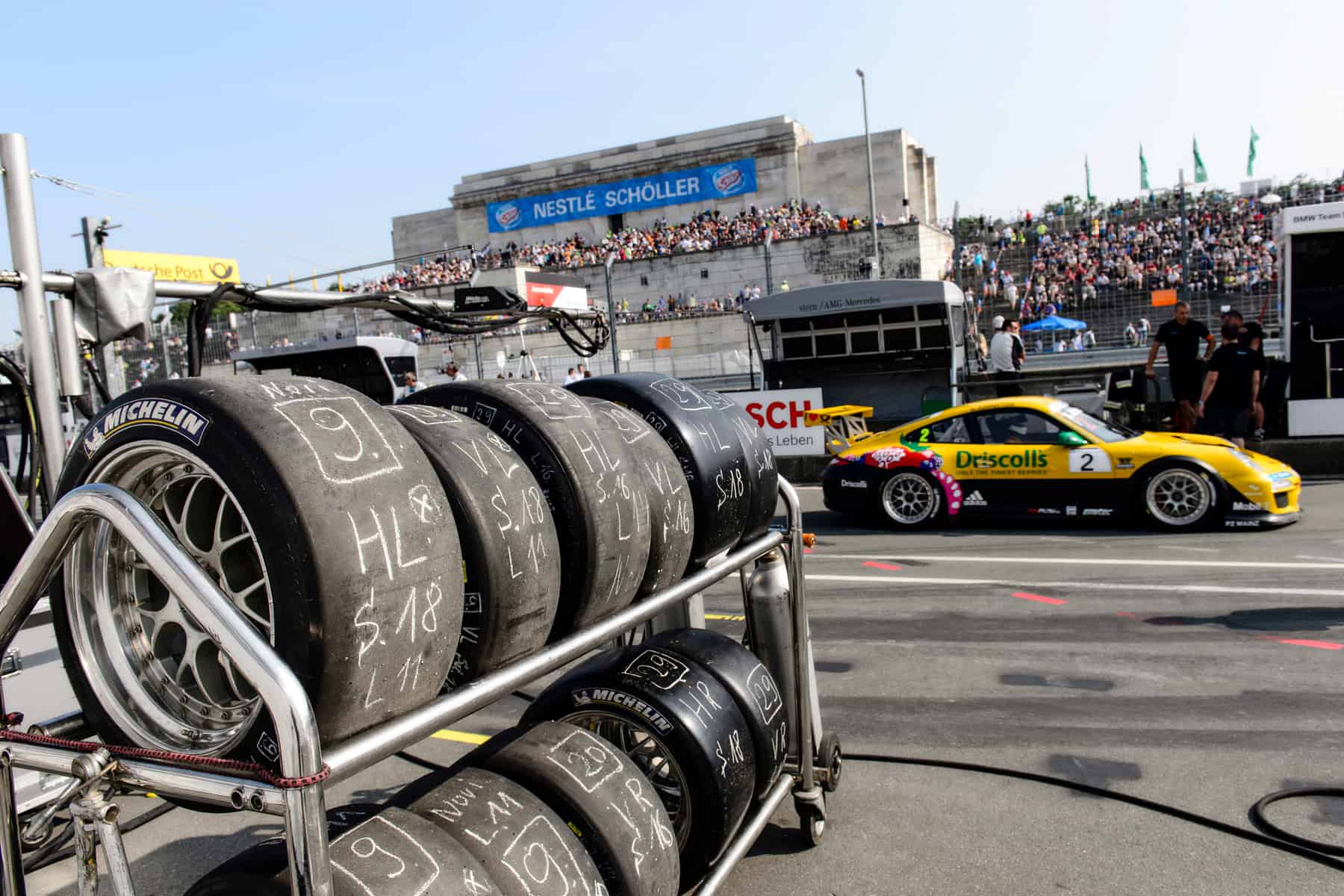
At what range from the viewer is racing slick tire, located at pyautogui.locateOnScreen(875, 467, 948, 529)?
33.3 feet

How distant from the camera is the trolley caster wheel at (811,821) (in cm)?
367

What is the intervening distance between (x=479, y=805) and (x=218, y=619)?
0.95 m

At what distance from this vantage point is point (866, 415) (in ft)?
47.0

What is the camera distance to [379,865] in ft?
6.74

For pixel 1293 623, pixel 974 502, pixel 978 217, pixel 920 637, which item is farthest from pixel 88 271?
pixel 978 217

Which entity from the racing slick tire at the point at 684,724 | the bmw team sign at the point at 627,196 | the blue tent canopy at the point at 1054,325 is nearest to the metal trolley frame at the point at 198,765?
the racing slick tire at the point at 684,724

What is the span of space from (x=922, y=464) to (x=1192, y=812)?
6.49m

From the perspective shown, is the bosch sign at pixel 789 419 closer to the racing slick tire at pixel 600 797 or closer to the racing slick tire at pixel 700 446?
the racing slick tire at pixel 700 446

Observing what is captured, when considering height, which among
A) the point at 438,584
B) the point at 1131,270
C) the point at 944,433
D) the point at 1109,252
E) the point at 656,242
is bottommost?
the point at 944,433

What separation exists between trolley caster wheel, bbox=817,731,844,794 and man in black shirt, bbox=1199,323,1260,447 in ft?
30.0

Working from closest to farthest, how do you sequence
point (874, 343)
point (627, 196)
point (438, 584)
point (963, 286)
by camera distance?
point (438, 584) < point (874, 343) < point (963, 286) < point (627, 196)

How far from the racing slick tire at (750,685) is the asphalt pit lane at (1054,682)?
2348 millimetres

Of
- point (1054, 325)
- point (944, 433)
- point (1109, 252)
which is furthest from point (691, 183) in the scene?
point (944, 433)

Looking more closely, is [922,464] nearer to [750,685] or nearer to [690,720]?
[750,685]
